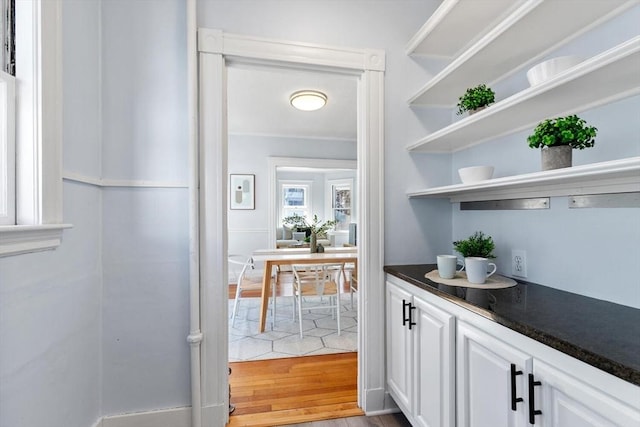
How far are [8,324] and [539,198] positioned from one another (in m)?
2.04

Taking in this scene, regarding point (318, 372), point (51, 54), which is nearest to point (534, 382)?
point (318, 372)

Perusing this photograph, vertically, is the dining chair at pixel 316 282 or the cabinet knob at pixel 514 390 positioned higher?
the cabinet knob at pixel 514 390

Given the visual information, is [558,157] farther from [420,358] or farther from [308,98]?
[308,98]

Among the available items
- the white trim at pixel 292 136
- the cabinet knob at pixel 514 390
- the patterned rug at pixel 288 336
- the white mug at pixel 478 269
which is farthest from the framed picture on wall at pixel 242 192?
the cabinet knob at pixel 514 390

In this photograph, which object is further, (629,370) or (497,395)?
(497,395)

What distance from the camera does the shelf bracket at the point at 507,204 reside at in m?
1.35

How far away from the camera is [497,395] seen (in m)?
0.99

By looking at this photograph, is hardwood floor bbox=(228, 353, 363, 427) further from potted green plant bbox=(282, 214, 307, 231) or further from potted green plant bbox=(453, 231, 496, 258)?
potted green plant bbox=(282, 214, 307, 231)

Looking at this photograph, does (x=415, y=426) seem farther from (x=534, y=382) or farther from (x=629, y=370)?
(x=629, y=370)

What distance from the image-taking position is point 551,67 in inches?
41.8

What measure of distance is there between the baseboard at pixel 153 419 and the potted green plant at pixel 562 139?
6.71 feet

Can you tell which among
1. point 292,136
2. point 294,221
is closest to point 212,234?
point 292,136

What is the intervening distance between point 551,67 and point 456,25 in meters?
0.74

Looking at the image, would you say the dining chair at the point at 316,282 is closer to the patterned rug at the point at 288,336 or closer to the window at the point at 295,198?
the patterned rug at the point at 288,336
